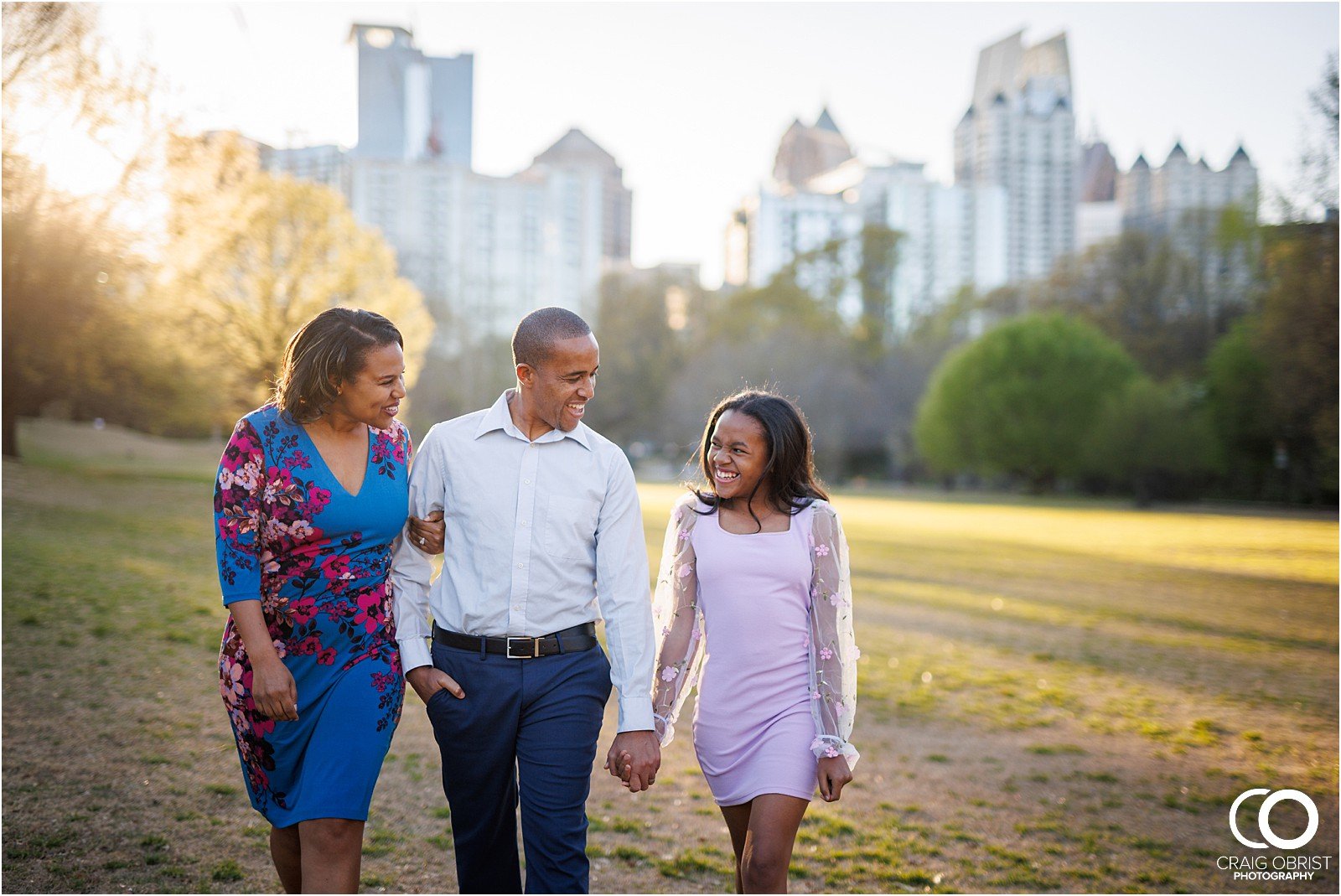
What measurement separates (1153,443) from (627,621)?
51741 mm

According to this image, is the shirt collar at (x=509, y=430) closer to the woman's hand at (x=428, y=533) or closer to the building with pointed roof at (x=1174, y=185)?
the woman's hand at (x=428, y=533)

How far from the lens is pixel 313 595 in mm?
3320

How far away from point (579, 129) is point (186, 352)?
17105cm

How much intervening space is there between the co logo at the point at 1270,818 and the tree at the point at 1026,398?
50469mm

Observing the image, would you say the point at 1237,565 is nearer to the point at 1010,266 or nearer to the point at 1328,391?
the point at 1328,391

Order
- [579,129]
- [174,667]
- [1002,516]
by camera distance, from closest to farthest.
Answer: [174,667]
[1002,516]
[579,129]

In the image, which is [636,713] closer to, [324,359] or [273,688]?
[273,688]

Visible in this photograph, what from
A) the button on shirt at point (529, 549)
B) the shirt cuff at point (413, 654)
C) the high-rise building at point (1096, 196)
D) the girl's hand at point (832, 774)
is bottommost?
the girl's hand at point (832, 774)

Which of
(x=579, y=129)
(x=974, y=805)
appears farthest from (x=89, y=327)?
(x=579, y=129)

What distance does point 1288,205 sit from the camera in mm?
23047

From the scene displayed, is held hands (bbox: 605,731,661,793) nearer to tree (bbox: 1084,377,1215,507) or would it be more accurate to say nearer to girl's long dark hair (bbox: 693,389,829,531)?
girl's long dark hair (bbox: 693,389,829,531)

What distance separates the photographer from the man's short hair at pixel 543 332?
343 cm

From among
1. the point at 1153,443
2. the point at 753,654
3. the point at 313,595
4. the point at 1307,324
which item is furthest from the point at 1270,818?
the point at 1153,443
